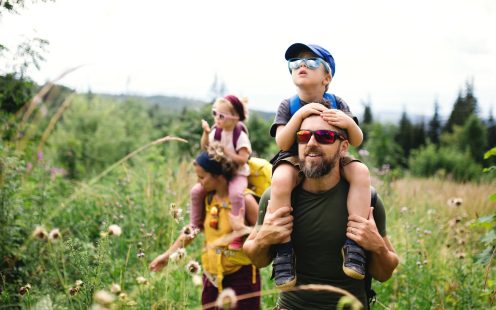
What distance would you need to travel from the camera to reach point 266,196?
9.24ft

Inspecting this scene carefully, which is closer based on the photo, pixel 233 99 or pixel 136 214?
pixel 233 99

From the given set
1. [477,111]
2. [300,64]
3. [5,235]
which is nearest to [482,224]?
[300,64]

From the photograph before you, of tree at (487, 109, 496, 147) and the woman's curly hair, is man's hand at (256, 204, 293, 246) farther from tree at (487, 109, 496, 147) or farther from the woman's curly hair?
tree at (487, 109, 496, 147)

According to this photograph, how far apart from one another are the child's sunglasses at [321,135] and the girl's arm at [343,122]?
5 centimetres

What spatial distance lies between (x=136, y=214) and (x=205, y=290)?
266 centimetres

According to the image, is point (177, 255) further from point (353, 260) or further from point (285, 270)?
point (353, 260)

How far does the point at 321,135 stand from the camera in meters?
2.45

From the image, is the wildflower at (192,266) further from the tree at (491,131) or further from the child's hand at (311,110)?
the tree at (491,131)

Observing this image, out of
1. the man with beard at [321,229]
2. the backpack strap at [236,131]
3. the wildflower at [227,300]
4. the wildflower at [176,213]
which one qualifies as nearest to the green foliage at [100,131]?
the backpack strap at [236,131]

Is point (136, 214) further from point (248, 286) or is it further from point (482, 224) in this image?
point (482, 224)

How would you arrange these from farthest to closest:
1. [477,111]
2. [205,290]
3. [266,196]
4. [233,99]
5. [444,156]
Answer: [477,111]
[444,156]
[233,99]
[205,290]
[266,196]

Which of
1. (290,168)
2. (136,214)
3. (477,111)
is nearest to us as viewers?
(290,168)

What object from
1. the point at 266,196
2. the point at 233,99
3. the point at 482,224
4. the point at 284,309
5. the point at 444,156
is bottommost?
the point at 444,156

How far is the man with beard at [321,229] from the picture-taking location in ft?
8.05
